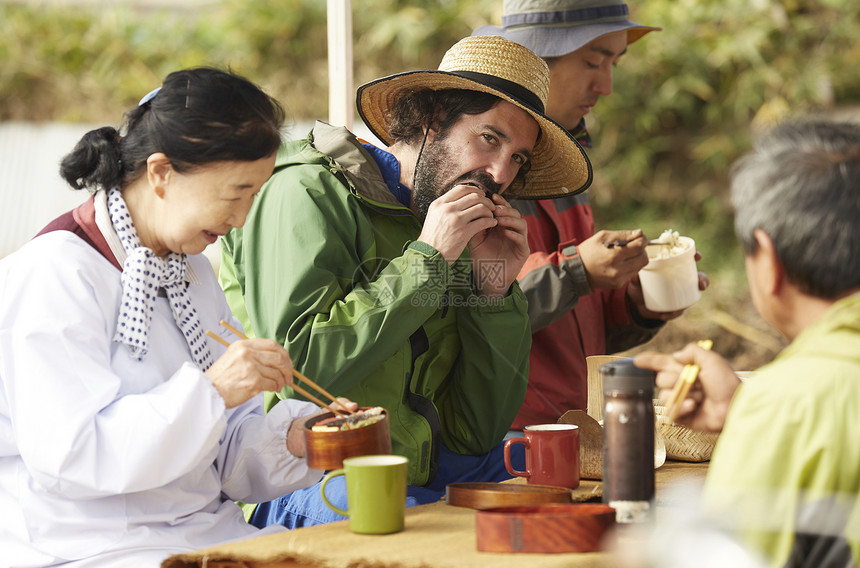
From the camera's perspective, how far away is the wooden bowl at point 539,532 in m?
1.49

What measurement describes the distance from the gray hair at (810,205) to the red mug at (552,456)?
2.30 feet

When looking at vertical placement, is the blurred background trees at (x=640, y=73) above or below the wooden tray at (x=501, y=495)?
above

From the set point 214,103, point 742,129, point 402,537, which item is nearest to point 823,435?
point 402,537

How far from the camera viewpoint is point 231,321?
2285 mm

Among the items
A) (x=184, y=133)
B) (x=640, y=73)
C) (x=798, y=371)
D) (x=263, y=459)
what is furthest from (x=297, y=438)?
(x=640, y=73)

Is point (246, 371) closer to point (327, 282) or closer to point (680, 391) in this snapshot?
point (327, 282)

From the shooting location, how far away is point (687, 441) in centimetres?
227

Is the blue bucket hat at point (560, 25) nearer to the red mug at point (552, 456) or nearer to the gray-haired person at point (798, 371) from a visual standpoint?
the red mug at point (552, 456)

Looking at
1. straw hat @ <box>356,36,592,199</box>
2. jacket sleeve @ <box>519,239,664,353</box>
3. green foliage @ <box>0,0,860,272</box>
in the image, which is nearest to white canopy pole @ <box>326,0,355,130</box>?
straw hat @ <box>356,36,592,199</box>

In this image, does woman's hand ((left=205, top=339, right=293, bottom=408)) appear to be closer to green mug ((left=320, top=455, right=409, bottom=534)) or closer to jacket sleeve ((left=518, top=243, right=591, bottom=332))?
green mug ((left=320, top=455, right=409, bottom=534))

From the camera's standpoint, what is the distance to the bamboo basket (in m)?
2.27

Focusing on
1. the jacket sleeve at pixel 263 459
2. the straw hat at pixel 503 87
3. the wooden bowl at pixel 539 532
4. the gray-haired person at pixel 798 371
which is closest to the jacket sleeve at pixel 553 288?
the straw hat at pixel 503 87

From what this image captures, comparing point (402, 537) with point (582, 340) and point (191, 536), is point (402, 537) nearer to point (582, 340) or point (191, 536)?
point (191, 536)

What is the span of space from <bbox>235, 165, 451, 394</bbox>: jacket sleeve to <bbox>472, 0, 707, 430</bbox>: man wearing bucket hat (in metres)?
0.72
